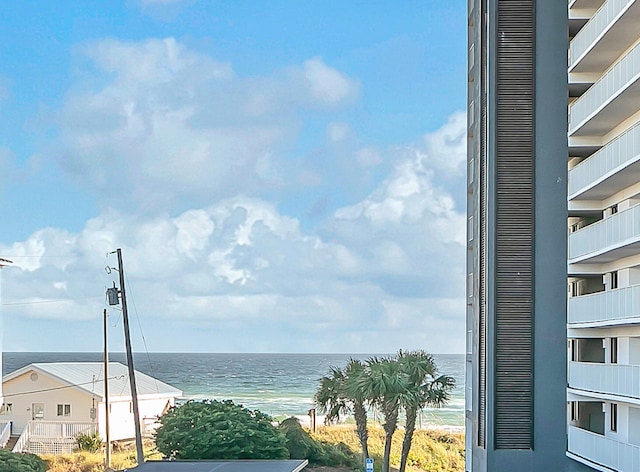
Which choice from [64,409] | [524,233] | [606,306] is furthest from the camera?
[64,409]

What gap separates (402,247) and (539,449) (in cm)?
337

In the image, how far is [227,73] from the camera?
10344 millimetres

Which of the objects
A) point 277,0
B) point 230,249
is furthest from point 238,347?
point 277,0

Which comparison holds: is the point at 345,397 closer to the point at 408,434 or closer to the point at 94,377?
the point at 408,434

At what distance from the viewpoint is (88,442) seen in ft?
29.1

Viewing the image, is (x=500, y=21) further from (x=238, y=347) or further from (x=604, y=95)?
(x=238, y=347)

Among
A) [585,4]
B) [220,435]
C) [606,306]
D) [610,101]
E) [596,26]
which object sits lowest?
[220,435]

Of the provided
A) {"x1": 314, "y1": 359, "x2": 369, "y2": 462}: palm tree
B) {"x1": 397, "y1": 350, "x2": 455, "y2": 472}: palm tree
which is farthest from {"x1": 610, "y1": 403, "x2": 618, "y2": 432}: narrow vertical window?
{"x1": 314, "y1": 359, "x2": 369, "y2": 462}: palm tree

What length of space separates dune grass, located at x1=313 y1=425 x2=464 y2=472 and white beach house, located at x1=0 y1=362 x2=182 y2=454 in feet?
5.33

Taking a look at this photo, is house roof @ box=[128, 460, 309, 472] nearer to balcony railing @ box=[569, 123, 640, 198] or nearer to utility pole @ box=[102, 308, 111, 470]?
utility pole @ box=[102, 308, 111, 470]

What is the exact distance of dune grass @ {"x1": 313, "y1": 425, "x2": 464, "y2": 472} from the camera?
29.2 feet

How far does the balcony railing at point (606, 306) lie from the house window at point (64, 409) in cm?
444

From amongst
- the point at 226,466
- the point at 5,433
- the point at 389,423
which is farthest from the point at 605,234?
the point at 5,433

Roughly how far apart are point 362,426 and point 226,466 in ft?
3.89
